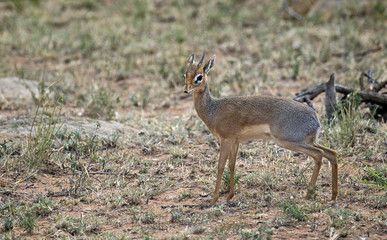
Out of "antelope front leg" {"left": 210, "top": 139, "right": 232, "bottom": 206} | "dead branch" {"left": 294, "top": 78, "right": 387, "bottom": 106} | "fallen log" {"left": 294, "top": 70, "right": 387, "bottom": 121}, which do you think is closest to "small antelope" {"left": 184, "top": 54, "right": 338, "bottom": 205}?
"antelope front leg" {"left": 210, "top": 139, "right": 232, "bottom": 206}

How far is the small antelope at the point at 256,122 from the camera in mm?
5152

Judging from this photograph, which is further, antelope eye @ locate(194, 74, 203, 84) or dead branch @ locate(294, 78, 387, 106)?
dead branch @ locate(294, 78, 387, 106)

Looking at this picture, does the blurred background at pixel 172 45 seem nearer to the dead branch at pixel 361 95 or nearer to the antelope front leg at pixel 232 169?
the dead branch at pixel 361 95

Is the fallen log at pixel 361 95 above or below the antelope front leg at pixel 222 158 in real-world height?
above

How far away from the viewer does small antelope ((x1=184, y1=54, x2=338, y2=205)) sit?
5152 mm

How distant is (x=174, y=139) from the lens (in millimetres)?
7391

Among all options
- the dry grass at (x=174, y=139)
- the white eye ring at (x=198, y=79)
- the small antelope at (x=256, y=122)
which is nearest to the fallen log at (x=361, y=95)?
the dry grass at (x=174, y=139)

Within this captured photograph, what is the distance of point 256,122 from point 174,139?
2216 millimetres

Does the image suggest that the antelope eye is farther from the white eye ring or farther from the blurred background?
the blurred background

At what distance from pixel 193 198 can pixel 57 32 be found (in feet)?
31.6

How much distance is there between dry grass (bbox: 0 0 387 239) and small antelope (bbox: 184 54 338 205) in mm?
301

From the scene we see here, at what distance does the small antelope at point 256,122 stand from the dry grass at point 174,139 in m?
0.30

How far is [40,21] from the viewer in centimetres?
1509

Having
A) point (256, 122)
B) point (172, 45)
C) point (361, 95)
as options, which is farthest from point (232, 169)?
point (172, 45)
